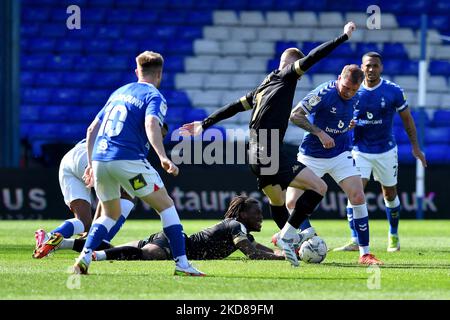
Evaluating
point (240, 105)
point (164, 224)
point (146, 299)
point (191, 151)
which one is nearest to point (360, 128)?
point (240, 105)

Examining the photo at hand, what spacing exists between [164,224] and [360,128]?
499 centimetres

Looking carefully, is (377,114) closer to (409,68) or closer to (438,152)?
(438,152)

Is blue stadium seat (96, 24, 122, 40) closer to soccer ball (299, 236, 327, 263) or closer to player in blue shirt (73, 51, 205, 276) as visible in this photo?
soccer ball (299, 236, 327, 263)

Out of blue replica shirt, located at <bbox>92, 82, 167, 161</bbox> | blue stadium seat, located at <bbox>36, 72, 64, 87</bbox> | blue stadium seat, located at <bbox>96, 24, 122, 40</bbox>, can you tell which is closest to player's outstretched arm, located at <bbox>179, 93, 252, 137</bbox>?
blue replica shirt, located at <bbox>92, 82, 167, 161</bbox>

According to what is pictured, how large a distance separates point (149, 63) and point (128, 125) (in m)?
0.54

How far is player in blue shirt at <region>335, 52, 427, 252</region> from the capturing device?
12.6m

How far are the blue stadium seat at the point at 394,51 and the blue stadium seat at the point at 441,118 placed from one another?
208 centimetres

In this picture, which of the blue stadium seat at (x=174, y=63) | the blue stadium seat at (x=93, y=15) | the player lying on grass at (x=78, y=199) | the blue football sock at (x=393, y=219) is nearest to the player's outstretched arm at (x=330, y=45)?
the player lying on grass at (x=78, y=199)

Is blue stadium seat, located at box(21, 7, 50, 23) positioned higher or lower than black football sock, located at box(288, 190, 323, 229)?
higher

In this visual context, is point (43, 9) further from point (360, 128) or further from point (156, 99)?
point (156, 99)

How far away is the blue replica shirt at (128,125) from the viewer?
8320mm

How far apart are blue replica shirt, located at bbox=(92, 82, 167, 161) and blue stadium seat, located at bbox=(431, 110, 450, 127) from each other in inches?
730

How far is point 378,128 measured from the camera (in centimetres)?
1283

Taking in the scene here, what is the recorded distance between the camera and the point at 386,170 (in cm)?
1288
